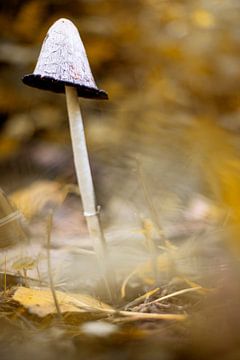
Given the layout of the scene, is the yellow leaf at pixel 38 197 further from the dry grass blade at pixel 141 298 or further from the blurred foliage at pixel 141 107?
the dry grass blade at pixel 141 298

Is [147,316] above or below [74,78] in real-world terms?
below

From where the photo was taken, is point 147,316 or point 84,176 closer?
point 147,316

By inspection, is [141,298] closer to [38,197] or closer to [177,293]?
[177,293]

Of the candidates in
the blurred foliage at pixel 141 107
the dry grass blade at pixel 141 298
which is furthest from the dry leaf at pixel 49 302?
the blurred foliage at pixel 141 107

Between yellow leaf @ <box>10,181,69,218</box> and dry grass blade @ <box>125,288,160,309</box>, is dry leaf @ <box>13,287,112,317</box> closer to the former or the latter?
dry grass blade @ <box>125,288,160,309</box>

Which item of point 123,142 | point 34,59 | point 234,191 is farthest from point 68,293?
point 34,59

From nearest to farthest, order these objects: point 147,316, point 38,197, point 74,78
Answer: point 147,316
point 74,78
point 38,197

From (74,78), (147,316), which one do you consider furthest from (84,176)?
(147,316)

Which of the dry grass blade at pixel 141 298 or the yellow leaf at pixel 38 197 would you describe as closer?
the dry grass blade at pixel 141 298
